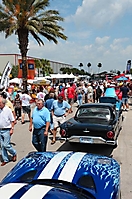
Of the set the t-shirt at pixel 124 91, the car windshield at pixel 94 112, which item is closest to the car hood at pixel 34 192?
the car windshield at pixel 94 112

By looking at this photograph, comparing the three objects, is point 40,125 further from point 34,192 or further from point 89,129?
point 34,192

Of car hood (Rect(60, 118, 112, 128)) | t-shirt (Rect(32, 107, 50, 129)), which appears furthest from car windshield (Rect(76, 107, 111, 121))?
t-shirt (Rect(32, 107, 50, 129))

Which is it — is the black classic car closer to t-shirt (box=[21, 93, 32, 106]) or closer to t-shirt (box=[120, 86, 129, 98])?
t-shirt (box=[21, 93, 32, 106])

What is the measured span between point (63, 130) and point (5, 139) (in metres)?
1.69

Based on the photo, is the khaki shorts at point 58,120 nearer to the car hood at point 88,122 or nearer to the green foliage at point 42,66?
the car hood at point 88,122

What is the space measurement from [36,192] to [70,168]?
3.25 feet

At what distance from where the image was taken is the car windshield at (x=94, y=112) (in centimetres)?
773

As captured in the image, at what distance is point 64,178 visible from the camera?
319cm

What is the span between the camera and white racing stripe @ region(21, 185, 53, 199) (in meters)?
2.39

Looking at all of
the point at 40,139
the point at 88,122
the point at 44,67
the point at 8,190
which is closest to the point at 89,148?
the point at 88,122

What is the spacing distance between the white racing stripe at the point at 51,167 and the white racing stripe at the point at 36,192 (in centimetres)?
57

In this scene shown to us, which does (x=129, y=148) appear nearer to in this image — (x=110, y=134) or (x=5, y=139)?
(x=110, y=134)

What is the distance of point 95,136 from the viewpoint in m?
6.70

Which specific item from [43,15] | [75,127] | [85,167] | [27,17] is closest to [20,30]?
[27,17]
